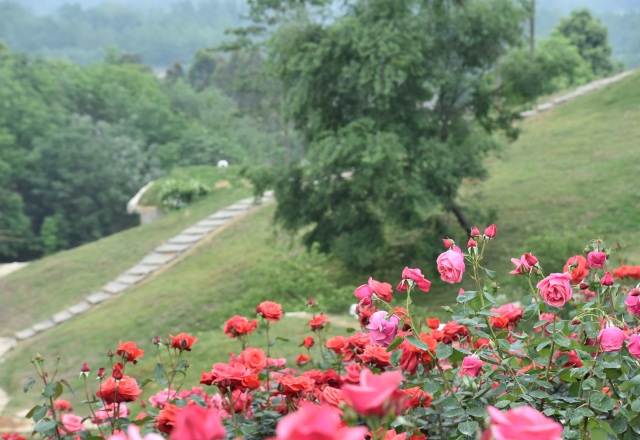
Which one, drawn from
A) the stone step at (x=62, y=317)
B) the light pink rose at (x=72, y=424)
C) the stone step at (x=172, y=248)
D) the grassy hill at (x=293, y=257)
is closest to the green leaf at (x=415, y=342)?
the light pink rose at (x=72, y=424)

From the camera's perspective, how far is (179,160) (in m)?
27.2

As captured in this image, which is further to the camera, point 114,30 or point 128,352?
point 114,30

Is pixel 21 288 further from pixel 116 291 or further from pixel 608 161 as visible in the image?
pixel 608 161

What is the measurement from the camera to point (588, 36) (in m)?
28.3

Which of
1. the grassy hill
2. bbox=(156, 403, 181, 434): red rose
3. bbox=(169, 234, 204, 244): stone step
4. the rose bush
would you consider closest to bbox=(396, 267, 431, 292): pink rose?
the rose bush

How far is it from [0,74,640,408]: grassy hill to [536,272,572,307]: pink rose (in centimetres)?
364

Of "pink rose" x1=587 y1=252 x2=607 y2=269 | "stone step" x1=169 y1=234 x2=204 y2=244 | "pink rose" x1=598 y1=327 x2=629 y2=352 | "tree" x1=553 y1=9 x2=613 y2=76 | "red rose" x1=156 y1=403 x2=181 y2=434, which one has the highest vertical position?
"tree" x1=553 y1=9 x2=613 y2=76

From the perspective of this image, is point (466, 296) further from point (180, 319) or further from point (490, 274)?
point (180, 319)

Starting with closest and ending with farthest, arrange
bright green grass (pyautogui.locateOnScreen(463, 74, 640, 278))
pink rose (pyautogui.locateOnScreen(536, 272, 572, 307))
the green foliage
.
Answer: pink rose (pyautogui.locateOnScreen(536, 272, 572, 307)) < bright green grass (pyautogui.locateOnScreen(463, 74, 640, 278)) < the green foliage

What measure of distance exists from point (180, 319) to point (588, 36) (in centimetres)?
2491

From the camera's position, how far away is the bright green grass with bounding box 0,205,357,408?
5711 millimetres

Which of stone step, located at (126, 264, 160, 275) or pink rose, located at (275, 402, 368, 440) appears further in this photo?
stone step, located at (126, 264, 160, 275)

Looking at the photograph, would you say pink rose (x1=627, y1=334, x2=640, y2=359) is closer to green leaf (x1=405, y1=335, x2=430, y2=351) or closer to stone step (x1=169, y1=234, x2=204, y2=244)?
green leaf (x1=405, y1=335, x2=430, y2=351)

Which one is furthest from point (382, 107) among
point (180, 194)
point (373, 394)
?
point (180, 194)
